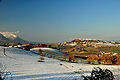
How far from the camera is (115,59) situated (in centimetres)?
3447

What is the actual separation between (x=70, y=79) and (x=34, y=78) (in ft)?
13.4

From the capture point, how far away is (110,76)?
12180 millimetres

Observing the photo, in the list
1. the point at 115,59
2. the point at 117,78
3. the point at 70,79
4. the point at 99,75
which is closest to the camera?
the point at 99,75

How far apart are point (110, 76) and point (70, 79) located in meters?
4.40

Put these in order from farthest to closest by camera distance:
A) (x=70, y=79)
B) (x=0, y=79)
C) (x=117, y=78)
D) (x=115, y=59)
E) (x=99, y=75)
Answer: (x=115, y=59) → (x=117, y=78) → (x=70, y=79) → (x=99, y=75) → (x=0, y=79)

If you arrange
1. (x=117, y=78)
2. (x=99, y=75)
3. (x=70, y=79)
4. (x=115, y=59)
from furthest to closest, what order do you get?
(x=115, y=59) → (x=117, y=78) → (x=70, y=79) → (x=99, y=75)

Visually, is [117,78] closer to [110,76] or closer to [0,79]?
[110,76]

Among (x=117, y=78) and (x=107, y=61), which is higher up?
(x=117, y=78)

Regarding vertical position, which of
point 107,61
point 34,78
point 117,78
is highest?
point 34,78

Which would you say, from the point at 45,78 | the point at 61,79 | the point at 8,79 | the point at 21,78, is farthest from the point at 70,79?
the point at 8,79

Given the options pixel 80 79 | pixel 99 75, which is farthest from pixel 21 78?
pixel 99 75

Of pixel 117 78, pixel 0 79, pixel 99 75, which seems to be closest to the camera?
pixel 0 79

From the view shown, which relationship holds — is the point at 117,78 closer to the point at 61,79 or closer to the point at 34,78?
the point at 61,79

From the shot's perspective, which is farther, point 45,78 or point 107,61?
point 107,61
